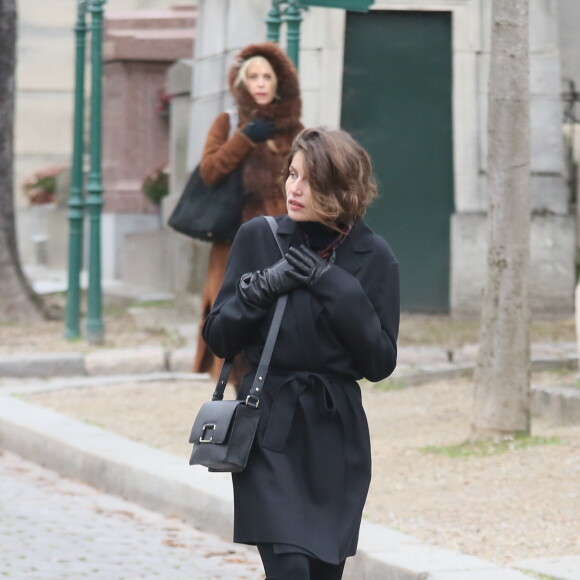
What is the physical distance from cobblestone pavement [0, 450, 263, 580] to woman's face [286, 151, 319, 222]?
7.60 feet

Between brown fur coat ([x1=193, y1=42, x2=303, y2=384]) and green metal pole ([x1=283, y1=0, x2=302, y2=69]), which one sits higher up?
green metal pole ([x1=283, y1=0, x2=302, y2=69])

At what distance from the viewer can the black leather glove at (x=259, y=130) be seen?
8273mm

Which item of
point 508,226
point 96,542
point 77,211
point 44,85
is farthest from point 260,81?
point 44,85

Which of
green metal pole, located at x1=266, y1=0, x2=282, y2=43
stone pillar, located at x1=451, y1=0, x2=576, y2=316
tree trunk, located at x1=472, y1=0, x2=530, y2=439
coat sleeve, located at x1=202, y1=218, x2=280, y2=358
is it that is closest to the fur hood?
tree trunk, located at x1=472, y1=0, x2=530, y2=439

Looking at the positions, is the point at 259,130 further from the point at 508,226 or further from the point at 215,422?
the point at 215,422

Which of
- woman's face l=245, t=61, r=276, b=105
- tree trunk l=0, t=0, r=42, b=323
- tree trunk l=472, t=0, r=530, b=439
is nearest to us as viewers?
tree trunk l=472, t=0, r=530, b=439

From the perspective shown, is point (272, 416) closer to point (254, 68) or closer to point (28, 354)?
point (254, 68)

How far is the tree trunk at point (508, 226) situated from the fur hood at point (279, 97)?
1114 millimetres

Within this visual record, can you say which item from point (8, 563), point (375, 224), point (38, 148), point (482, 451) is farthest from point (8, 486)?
point (38, 148)

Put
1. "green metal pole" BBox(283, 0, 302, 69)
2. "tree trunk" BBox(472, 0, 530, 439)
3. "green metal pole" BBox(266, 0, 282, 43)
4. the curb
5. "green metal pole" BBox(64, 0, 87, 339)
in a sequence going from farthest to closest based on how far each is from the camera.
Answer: "green metal pole" BBox(64, 0, 87, 339), "green metal pole" BBox(266, 0, 282, 43), "green metal pole" BBox(283, 0, 302, 69), "tree trunk" BBox(472, 0, 530, 439), the curb

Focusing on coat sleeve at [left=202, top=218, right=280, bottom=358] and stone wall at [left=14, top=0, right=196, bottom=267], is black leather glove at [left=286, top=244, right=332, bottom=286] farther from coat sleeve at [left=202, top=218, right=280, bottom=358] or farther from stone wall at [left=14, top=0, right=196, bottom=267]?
stone wall at [left=14, top=0, right=196, bottom=267]

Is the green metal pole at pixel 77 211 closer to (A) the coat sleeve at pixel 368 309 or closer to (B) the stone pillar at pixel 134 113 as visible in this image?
(B) the stone pillar at pixel 134 113

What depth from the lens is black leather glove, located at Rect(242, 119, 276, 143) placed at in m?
8.27

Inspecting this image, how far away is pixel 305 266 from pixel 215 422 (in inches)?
18.4
